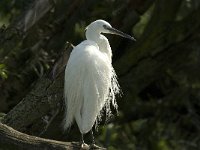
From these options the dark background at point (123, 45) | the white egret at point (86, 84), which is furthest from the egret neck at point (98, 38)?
the dark background at point (123, 45)

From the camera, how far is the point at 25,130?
442cm

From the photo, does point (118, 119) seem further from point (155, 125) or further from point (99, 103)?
point (99, 103)

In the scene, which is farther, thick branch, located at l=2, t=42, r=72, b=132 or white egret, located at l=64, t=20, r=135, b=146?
thick branch, located at l=2, t=42, r=72, b=132

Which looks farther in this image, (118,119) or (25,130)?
(118,119)

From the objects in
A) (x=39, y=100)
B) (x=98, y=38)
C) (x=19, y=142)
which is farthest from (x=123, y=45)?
(x=19, y=142)

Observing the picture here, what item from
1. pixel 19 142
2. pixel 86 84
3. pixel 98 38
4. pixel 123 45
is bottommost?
pixel 19 142

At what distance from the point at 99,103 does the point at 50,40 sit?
2.23 meters

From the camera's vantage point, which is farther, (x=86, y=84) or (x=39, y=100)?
(x=39, y=100)

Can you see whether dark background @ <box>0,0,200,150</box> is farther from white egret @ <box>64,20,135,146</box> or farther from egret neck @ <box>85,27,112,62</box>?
white egret @ <box>64,20,135,146</box>

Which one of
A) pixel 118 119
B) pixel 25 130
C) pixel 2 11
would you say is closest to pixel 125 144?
pixel 118 119

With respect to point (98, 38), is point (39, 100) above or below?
below

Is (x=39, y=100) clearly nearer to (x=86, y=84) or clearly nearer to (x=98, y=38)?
(x=86, y=84)

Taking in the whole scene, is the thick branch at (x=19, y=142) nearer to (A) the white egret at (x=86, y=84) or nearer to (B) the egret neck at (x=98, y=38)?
(A) the white egret at (x=86, y=84)

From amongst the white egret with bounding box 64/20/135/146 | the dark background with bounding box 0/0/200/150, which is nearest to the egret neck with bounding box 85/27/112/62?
the white egret with bounding box 64/20/135/146
